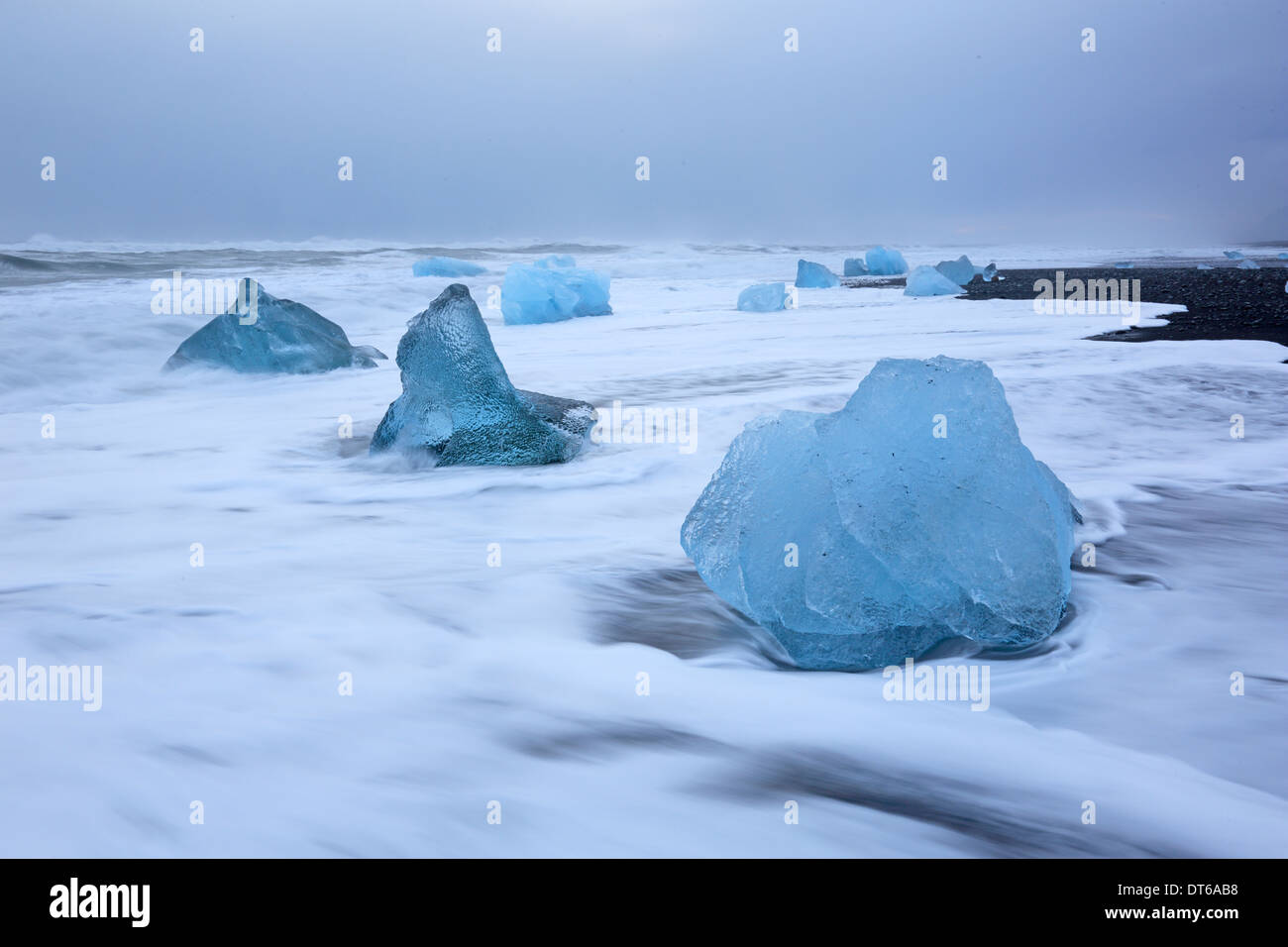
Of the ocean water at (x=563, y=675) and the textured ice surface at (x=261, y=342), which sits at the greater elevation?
the textured ice surface at (x=261, y=342)

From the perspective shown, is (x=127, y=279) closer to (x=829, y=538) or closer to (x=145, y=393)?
(x=145, y=393)

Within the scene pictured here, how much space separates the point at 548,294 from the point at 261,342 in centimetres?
473

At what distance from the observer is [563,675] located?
1819 mm

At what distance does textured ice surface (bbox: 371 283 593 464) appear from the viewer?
3527mm

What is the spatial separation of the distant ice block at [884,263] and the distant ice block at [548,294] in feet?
45.3

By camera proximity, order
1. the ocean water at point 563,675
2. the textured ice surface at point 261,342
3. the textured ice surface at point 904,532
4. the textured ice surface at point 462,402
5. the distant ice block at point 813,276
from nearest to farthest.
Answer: the ocean water at point 563,675
the textured ice surface at point 904,532
the textured ice surface at point 462,402
the textured ice surface at point 261,342
the distant ice block at point 813,276

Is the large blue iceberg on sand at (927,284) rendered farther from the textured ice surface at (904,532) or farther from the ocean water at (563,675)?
the textured ice surface at (904,532)

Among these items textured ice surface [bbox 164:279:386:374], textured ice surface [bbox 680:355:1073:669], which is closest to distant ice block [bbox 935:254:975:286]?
textured ice surface [bbox 164:279:386:374]

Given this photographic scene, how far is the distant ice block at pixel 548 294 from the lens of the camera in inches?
401

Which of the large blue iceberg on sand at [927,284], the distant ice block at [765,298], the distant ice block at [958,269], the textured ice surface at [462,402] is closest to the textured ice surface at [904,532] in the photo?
the textured ice surface at [462,402]

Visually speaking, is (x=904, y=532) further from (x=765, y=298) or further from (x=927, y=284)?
(x=927, y=284)

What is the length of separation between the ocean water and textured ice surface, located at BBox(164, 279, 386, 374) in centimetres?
199

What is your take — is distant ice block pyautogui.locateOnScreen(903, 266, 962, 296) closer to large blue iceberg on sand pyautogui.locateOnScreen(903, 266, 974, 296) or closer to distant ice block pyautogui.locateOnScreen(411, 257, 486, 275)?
large blue iceberg on sand pyautogui.locateOnScreen(903, 266, 974, 296)
